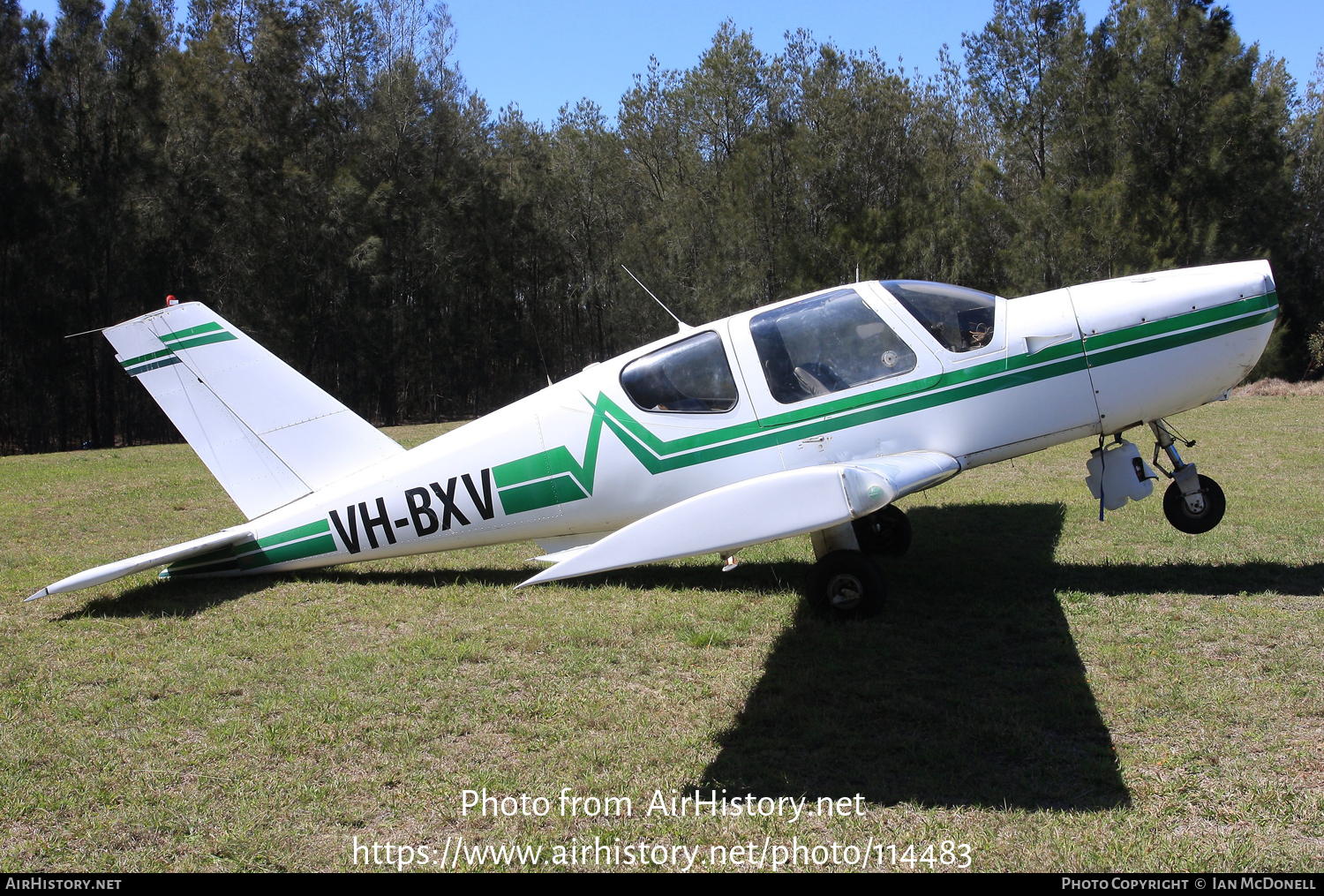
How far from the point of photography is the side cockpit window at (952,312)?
6105 millimetres

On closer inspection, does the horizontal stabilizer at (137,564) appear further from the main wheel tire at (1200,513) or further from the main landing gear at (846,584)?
the main wheel tire at (1200,513)

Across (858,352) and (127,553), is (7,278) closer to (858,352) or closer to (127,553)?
(127,553)

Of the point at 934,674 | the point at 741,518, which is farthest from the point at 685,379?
the point at 934,674

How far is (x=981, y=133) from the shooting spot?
39938mm

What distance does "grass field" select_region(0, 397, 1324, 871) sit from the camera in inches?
138

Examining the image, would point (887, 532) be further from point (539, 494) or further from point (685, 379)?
point (539, 494)

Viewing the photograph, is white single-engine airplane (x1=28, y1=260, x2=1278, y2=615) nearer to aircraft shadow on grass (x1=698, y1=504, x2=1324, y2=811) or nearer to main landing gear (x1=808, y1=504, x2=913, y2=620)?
main landing gear (x1=808, y1=504, x2=913, y2=620)

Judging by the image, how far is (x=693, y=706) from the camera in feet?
15.6

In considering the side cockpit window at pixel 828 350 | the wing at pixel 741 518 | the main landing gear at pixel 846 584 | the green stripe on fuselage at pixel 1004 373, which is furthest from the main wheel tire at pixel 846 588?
the wing at pixel 741 518

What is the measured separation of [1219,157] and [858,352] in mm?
31151

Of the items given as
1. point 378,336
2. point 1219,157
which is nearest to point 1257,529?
point 1219,157

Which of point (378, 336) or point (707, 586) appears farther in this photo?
point (378, 336)

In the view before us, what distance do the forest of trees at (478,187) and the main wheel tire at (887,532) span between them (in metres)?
24.2

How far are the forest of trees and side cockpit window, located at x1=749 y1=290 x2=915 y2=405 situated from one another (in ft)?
83.9
